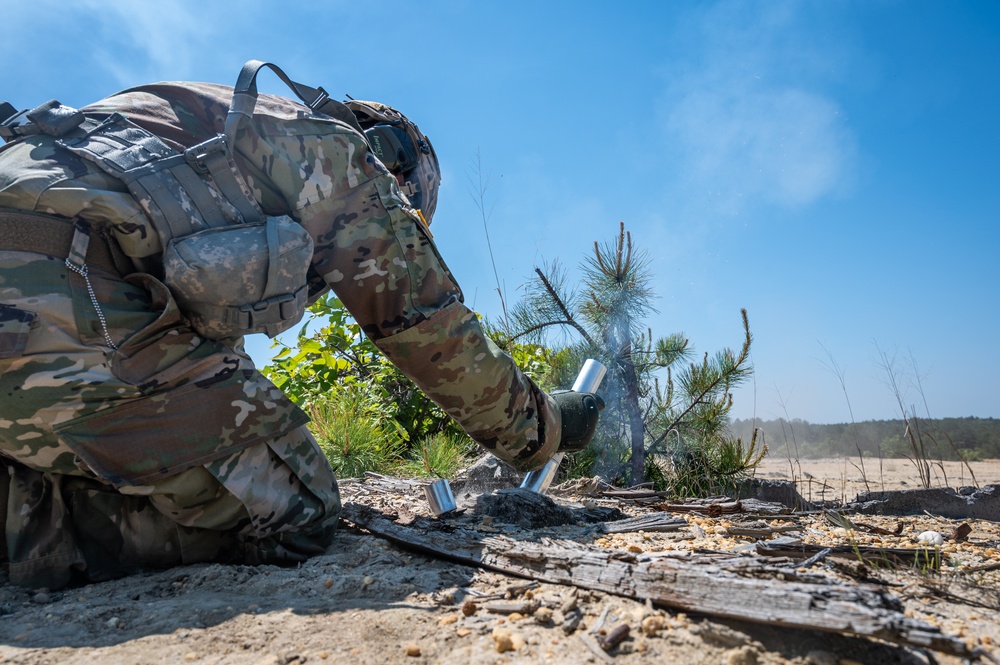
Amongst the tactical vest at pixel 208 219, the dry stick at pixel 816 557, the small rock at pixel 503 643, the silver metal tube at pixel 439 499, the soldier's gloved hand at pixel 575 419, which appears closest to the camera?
the small rock at pixel 503 643

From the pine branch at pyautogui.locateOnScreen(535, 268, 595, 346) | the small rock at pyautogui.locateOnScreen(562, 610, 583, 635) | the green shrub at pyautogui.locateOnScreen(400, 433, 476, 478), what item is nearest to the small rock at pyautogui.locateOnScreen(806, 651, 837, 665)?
the small rock at pyautogui.locateOnScreen(562, 610, 583, 635)

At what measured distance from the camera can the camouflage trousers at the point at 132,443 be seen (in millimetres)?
1560

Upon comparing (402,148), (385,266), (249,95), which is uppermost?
(402,148)

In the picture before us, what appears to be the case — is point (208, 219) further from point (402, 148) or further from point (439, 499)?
point (439, 499)

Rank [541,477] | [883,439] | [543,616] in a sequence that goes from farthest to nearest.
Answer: [883,439], [541,477], [543,616]

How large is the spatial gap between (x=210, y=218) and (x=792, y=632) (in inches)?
62.9

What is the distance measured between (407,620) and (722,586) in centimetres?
60

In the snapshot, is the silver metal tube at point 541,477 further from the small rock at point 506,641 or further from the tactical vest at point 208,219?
the small rock at point 506,641

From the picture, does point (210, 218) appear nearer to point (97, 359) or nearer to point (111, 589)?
point (97, 359)

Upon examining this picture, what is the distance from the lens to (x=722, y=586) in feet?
3.96

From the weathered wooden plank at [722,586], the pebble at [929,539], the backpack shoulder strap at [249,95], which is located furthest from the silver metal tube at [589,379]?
the backpack shoulder strap at [249,95]

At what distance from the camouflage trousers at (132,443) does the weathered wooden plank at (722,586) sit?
20.2 inches

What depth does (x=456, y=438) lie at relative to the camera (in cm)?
440

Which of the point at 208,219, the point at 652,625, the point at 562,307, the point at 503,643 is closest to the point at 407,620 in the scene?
the point at 503,643
